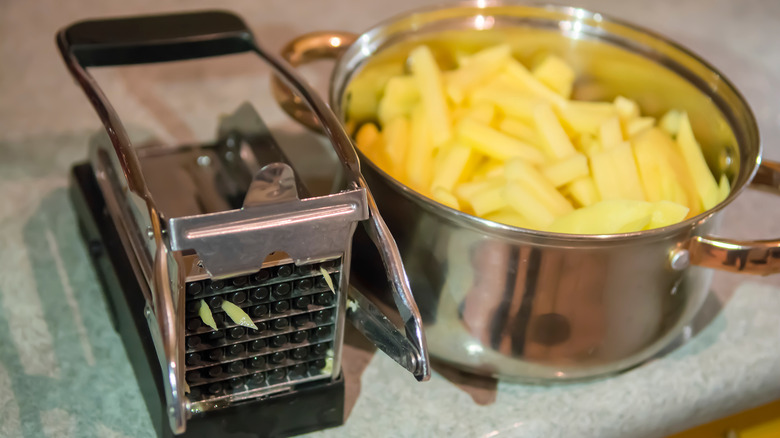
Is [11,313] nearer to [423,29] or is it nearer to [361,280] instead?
[361,280]

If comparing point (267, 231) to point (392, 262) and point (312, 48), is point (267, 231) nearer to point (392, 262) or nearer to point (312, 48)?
point (392, 262)

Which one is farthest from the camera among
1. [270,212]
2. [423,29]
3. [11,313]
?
[423,29]

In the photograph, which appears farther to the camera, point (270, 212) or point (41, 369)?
point (41, 369)

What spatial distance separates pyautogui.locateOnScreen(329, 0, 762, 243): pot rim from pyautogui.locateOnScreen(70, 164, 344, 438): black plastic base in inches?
6.3

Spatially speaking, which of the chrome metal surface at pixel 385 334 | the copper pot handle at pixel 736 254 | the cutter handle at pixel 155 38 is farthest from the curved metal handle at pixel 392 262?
the copper pot handle at pixel 736 254

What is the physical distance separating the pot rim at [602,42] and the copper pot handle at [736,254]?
0.02 metres

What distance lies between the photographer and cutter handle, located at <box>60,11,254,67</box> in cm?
60

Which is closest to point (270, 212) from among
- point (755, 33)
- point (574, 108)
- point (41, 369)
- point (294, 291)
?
point (294, 291)

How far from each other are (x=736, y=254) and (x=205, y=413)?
16.2 inches

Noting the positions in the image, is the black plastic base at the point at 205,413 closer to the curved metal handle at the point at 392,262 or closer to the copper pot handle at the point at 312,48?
the curved metal handle at the point at 392,262

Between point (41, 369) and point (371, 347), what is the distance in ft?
0.92

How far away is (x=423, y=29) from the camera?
0.80 m

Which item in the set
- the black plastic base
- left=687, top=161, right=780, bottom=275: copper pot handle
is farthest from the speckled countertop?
left=687, top=161, right=780, bottom=275: copper pot handle

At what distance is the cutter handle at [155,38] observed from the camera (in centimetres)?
60
